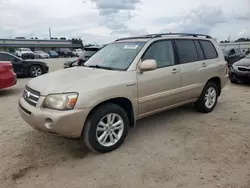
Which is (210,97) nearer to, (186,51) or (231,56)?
(186,51)

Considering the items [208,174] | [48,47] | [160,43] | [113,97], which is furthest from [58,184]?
[48,47]

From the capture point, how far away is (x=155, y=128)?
4758 mm

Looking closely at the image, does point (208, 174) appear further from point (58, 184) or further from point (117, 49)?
point (117, 49)

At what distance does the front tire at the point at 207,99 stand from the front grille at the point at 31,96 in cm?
352

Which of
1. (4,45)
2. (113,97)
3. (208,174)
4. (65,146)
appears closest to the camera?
(208,174)

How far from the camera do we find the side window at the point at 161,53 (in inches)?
172

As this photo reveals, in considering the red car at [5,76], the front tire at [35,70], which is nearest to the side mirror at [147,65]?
the red car at [5,76]

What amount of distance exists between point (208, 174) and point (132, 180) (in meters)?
0.98

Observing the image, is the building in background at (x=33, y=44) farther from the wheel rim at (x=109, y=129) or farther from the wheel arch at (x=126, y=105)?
the wheel rim at (x=109, y=129)

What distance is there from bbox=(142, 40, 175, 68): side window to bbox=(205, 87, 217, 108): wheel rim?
4.79 ft

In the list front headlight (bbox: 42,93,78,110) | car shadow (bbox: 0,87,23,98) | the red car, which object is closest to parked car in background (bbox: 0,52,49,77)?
car shadow (bbox: 0,87,23,98)

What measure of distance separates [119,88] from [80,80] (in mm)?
602

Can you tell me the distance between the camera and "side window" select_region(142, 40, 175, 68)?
4365 millimetres

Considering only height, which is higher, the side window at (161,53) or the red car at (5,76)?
the side window at (161,53)
